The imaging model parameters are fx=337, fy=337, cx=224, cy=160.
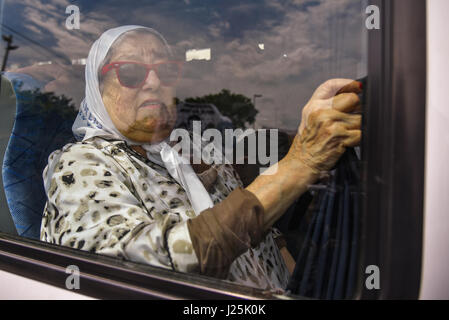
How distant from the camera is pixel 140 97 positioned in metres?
1.51

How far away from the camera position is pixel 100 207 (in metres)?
1.20

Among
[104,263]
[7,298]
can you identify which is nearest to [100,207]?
[104,263]

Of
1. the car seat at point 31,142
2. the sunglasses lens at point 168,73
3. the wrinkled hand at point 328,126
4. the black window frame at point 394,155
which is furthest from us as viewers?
the car seat at point 31,142

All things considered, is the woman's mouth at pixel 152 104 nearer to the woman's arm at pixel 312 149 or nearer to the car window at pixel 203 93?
the car window at pixel 203 93

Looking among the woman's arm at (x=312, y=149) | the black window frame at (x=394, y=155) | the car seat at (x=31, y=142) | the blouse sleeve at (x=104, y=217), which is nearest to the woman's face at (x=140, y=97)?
the blouse sleeve at (x=104, y=217)

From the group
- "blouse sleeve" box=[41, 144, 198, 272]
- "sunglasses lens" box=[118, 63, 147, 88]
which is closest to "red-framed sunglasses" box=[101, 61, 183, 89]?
"sunglasses lens" box=[118, 63, 147, 88]

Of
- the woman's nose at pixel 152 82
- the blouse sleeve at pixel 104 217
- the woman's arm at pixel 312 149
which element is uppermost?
the woman's nose at pixel 152 82

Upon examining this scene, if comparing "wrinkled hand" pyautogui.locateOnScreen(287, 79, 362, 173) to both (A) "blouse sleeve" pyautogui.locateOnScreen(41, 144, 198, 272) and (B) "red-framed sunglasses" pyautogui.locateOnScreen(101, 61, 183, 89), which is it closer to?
A: (A) "blouse sleeve" pyautogui.locateOnScreen(41, 144, 198, 272)

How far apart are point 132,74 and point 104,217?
0.67 m

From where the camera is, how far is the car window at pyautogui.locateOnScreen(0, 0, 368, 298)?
1.06m

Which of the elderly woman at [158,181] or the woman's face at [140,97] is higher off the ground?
the woman's face at [140,97]

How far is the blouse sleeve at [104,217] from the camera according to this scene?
1.05m
